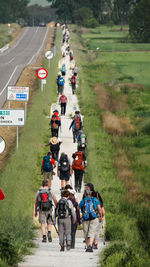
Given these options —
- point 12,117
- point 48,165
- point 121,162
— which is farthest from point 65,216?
point 121,162

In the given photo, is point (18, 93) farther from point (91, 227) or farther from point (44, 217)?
point (91, 227)

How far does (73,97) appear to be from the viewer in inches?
1766

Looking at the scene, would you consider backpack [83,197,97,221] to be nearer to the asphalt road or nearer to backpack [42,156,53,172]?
backpack [42,156,53,172]

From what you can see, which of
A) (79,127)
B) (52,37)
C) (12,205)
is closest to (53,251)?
(12,205)

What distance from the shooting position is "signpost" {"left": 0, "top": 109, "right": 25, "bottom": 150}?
71.3 ft

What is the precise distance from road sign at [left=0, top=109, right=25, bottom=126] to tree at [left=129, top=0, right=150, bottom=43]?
91838mm

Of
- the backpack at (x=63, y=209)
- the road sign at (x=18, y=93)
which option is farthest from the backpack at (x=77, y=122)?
the backpack at (x=63, y=209)

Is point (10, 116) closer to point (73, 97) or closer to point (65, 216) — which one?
point (65, 216)

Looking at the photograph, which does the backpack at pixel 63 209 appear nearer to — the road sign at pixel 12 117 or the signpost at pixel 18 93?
the road sign at pixel 12 117

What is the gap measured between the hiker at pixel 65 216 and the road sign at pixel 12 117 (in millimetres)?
9082

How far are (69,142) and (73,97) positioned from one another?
1716 centimetres

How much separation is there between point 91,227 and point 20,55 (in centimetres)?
6744

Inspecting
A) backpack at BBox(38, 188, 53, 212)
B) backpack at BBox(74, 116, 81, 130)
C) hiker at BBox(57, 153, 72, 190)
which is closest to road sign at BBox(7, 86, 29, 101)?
backpack at BBox(74, 116, 81, 130)

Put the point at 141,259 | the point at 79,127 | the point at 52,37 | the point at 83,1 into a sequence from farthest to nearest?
the point at 83,1
the point at 52,37
the point at 79,127
the point at 141,259
